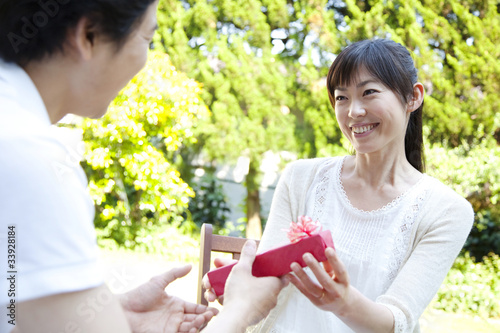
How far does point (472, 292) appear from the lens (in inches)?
212

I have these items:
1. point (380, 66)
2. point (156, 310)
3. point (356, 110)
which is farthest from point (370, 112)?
point (156, 310)

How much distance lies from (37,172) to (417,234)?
4.77ft

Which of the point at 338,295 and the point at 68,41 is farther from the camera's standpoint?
the point at 338,295

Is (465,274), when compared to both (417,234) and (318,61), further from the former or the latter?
(417,234)

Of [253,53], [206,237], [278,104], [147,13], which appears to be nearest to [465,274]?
[278,104]

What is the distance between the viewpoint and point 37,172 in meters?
0.76

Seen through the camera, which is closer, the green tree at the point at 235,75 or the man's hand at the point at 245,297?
the man's hand at the point at 245,297

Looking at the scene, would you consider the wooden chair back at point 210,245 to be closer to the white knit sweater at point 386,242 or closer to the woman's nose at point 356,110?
the white knit sweater at point 386,242

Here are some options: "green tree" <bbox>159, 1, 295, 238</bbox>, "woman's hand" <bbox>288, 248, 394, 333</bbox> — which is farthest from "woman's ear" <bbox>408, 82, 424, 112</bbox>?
"green tree" <bbox>159, 1, 295, 238</bbox>

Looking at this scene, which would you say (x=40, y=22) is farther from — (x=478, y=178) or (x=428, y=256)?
(x=478, y=178)

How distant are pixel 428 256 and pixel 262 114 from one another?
5.44 meters

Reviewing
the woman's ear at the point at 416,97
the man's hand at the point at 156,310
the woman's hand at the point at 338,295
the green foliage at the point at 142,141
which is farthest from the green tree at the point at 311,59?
the man's hand at the point at 156,310

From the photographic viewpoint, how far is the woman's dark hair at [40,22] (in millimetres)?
889

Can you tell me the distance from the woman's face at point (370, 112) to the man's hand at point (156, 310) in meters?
0.90
